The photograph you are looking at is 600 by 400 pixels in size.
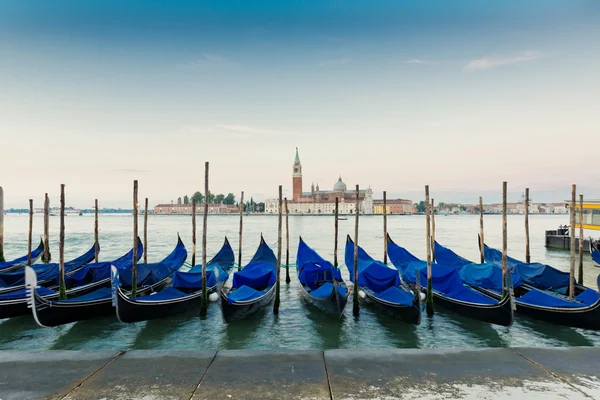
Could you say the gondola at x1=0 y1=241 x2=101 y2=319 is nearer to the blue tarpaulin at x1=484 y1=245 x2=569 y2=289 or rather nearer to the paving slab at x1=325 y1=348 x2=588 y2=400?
the paving slab at x1=325 y1=348 x2=588 y2=400

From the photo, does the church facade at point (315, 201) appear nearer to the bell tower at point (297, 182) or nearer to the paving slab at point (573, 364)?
the bell tower at point (297, 182)

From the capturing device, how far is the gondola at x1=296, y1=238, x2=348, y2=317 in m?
7.60

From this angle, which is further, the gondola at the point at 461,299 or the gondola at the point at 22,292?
the gondola at the point at 22,292

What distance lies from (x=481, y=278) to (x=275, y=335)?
17.9 ft

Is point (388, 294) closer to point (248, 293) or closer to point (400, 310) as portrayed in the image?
point (400, 310)

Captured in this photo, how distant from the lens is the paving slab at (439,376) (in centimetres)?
307

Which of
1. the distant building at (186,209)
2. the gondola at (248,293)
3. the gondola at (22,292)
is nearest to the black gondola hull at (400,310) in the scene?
the gondola at (248,293)

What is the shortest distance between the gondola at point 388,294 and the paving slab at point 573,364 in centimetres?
304

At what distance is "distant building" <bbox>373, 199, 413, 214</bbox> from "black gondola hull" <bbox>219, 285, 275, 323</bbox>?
12329 cm

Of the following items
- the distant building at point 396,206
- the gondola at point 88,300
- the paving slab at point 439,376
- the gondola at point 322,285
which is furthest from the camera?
the distant building at point 396,206

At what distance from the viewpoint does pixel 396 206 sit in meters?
132

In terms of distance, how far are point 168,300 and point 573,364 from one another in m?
6.52

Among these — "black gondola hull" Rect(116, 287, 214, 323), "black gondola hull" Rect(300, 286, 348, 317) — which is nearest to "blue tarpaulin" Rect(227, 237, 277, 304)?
"black gondola hull" Rect(116, 287, 214, 323)

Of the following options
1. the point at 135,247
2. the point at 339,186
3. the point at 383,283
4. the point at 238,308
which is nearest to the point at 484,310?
the point at 383,283
